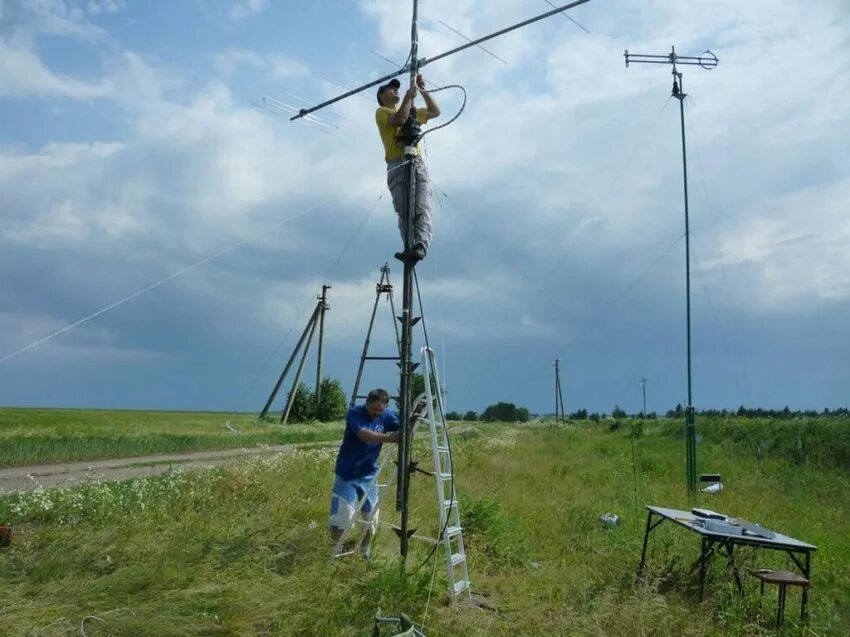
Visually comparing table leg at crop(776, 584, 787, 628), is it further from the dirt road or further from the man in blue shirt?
the dirt road

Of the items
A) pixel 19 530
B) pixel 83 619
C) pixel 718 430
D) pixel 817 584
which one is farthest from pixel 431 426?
pixel 718 430

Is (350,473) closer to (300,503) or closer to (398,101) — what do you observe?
(300,503)

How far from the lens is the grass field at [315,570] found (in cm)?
516

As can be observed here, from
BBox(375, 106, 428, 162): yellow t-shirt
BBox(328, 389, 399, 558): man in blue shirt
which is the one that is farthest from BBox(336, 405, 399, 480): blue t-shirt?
BBox(375, 106, 428, 162): yellow t-shirt

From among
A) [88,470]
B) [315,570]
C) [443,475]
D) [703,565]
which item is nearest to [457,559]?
[443,475]

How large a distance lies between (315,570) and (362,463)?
118cm

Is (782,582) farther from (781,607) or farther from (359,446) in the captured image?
(359,446)

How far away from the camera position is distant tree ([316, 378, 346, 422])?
164 feet

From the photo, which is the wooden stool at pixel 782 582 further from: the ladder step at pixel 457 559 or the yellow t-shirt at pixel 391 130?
the yellow t-shirt at pixel 391 130

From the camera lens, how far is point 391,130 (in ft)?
22.6

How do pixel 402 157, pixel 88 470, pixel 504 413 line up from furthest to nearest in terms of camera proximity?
pixel 504 413 < pixel 88 470 < pixel 402 157

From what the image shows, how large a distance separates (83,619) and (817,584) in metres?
7.99

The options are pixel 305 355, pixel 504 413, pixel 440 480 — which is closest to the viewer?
pixel 440 480

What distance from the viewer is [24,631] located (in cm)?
437
